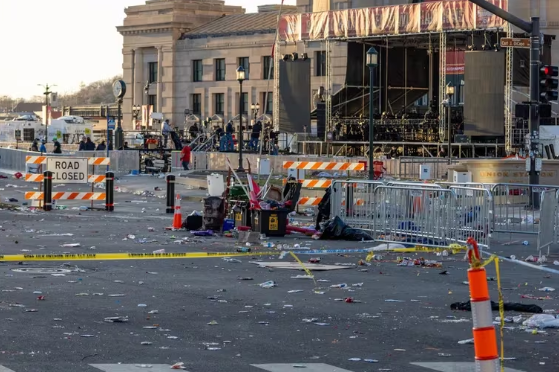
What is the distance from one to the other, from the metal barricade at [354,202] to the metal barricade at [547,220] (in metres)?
3.10

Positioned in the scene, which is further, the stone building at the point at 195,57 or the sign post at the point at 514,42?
the stone building at the point at 195,57

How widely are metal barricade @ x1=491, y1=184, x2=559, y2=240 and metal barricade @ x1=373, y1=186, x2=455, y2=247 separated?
85.1 inches

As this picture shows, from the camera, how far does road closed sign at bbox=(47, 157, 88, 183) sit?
30359 mm

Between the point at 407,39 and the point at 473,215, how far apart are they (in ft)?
115

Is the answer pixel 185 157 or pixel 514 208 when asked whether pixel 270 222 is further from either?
pixel 185 157

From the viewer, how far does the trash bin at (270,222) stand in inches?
867

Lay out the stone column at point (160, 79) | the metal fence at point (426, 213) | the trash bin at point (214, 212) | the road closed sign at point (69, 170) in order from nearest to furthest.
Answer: the metal fence at point (426, 213)
the trash bin at point (214, 212)
the road closed sign at point (69, 170)
the stone column at point (160, 79)

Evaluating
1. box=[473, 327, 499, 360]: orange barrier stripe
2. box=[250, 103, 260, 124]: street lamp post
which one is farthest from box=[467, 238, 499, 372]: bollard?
box=[250, 103, 260, 124]: street lamp post

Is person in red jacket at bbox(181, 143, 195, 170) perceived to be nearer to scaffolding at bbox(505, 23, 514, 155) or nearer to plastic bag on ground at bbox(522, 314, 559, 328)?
scaffolding at bbox(505, 23, 514, 155)

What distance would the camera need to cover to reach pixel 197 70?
79.6 metres

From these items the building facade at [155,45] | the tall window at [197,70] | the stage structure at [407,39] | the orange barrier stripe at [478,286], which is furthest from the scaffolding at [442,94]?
the orange barrier stripe at [478,286]

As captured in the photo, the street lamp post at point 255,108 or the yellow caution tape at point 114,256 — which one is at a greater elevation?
the street lamp post at point 255,108

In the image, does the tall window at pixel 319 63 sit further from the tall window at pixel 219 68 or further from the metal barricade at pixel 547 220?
the metal barricade at pixel 547 220

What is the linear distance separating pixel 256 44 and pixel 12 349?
216ft
